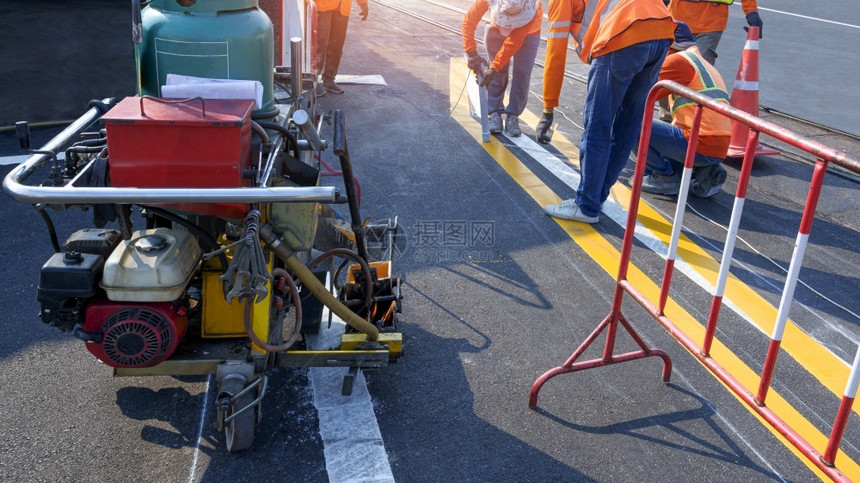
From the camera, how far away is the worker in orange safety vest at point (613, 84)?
456 centimetres

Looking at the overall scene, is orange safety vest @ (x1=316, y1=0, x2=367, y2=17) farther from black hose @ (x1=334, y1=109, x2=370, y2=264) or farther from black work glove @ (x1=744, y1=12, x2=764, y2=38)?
black hose @ (x1=334, y1=109, x2=370, y2=264)

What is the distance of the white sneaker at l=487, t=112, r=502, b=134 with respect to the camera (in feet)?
22.2

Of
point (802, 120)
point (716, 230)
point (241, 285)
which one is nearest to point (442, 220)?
point (716, 230)

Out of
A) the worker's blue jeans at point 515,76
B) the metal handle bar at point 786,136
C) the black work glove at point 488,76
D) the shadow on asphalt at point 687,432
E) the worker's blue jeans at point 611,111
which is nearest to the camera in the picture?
the metal handle bar at point 786,136

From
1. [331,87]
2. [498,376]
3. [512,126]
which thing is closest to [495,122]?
[512,126]

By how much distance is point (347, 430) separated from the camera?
2984 mm

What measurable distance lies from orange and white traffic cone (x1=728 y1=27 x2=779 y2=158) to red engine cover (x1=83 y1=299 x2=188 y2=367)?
5.10 meters

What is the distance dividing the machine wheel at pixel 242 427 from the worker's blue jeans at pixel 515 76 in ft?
15.5

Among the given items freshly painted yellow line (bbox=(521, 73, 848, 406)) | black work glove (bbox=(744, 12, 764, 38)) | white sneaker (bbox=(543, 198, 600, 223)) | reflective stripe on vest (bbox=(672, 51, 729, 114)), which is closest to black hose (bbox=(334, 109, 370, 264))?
freshly painted yellow line (bbox=(521, 73, 848, 406))

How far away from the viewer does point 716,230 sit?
198 inches

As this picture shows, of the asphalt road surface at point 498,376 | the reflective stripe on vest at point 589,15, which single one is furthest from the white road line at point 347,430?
the reflective stripe on vest at point 589,15

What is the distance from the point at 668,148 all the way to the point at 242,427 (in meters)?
3.83

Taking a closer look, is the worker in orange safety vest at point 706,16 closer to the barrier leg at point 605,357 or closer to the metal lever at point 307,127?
the barrier leg at point 605,357

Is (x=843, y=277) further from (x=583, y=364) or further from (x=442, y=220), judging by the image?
(x=442, y=220)
